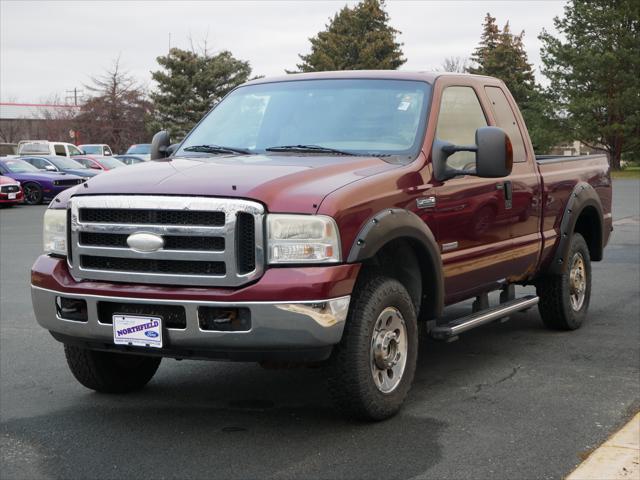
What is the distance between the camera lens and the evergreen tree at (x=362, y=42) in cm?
6800

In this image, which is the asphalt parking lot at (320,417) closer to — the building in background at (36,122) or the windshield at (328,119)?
the windshield at (328,119)

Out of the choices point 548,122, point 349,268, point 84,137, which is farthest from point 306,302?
point 84,137

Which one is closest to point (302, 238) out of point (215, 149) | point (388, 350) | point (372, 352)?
point (372, 352)

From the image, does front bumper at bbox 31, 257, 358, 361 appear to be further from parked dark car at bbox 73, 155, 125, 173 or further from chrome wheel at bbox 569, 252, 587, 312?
parked dark car at bbox 73, 155, 125, 173

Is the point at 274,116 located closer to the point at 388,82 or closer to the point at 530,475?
the point at 388,82

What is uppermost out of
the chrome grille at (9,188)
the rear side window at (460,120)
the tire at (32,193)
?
the rear side window at (460,120)

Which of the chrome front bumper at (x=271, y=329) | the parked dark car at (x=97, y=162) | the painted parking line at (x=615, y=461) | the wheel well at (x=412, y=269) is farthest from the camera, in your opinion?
the parked dark car at (x=97, y=162)

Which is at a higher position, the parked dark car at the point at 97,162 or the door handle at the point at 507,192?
the door handle at the point at 507,192

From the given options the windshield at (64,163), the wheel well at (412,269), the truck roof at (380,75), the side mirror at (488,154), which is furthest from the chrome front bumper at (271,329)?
the windshield at (64,163)

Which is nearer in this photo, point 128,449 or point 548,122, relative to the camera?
point 128,449

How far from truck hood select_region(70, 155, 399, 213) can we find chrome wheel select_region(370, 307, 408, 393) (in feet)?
2.58

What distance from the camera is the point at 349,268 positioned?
489 centimetres

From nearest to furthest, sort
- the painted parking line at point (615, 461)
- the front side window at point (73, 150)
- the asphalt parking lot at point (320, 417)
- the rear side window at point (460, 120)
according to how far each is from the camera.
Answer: the painted parking line at point (615, 461) < the asphalt parking lot at point (320, 417) < the rear side window at point (460, 120) < the front side window at point (73, 150)

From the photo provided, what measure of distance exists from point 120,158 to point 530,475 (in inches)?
1390
